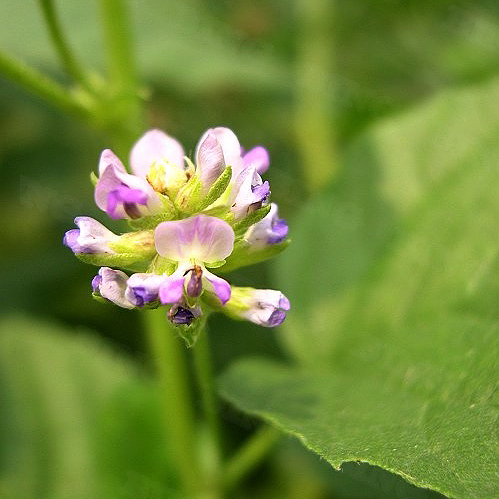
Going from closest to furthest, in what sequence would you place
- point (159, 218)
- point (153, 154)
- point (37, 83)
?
1. point (159, 218)
2. point (153, 154)
3. point (37, 83)

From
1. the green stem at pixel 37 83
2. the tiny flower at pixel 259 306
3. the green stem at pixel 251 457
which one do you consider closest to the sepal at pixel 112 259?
the tiny flower at pixel 259 306

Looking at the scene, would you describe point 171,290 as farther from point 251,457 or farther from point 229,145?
point 251,457

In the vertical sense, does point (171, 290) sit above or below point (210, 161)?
below

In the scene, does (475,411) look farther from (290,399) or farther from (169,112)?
(169,112)

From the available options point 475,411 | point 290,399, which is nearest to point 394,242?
point 290,399

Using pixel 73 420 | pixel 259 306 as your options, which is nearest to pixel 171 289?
pixel 259 306

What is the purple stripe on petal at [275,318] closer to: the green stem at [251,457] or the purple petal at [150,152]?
the purple petal at [150,152]
